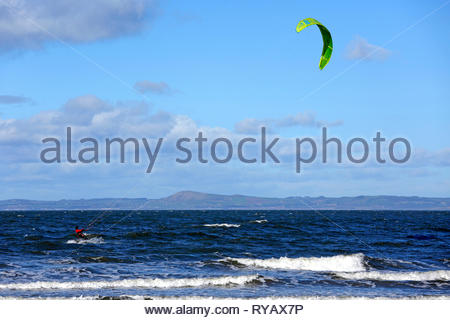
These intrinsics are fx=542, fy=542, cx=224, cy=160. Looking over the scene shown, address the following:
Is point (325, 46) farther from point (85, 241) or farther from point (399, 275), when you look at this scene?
point (85, 241)

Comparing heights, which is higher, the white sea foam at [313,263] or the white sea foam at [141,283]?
the white sea foam at [141,283]

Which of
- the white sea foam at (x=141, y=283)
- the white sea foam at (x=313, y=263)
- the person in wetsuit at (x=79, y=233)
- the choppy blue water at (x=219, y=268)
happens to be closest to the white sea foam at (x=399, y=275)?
the choppy blue water at (x=219, y=268)

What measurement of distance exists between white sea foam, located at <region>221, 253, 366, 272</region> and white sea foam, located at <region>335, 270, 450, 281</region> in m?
1.50

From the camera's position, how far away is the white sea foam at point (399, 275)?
20308mm

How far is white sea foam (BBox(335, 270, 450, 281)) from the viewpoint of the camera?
20.3m

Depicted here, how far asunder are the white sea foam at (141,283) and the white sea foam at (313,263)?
4.23 metres

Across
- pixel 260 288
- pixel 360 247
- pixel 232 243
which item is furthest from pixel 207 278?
pixel 360 247

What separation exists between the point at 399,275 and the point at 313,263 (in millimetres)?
4639

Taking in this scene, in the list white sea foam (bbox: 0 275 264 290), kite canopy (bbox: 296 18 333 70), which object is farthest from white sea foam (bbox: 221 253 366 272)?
kite canopy (bbox: 296 18 333 70)

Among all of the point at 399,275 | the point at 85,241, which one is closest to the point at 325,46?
the point at 399,275

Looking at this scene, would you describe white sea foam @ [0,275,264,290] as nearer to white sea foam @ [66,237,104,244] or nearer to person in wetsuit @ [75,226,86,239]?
person in wetsuit @ [75,226,86,239]

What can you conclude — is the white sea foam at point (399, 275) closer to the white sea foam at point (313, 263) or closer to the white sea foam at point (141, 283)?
the white sea foam at point (313, 263)
